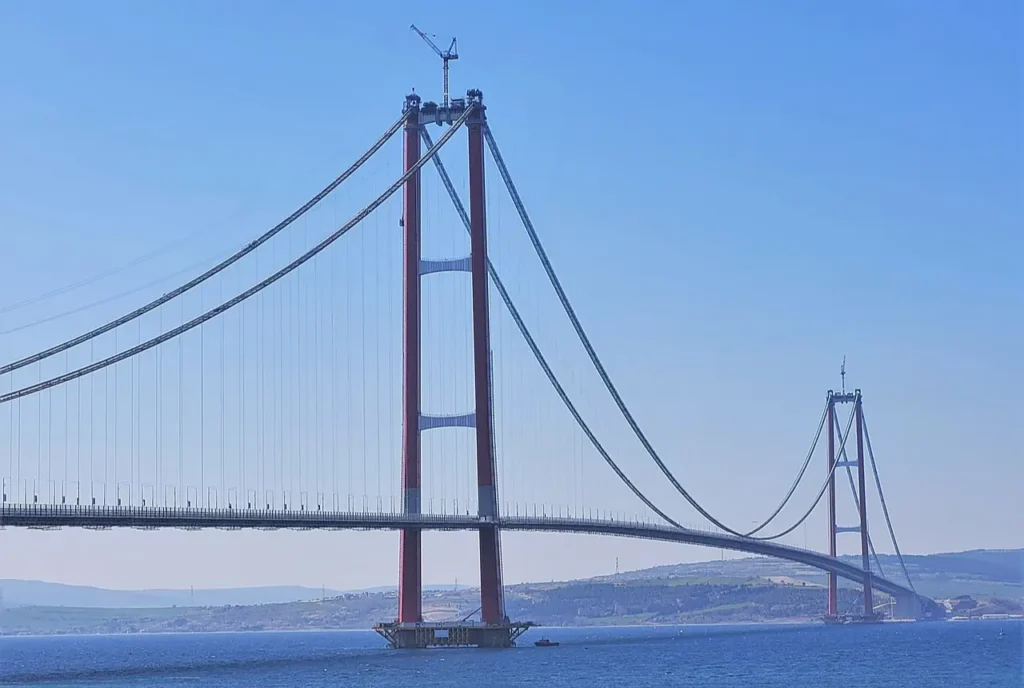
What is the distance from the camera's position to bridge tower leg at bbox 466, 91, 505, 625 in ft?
239

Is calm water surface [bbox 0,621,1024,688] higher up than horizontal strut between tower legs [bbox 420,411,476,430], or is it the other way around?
horizontal strut between tower legs [bbox 420,411,476,430]

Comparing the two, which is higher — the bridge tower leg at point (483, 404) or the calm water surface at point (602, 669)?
the bridge tower leg at point (483, 404)

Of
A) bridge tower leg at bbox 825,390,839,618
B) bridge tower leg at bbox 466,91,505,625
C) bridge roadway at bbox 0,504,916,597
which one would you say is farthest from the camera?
bridge tower leg at bbox 825,390,839,618

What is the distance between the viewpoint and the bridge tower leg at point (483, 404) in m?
72.8

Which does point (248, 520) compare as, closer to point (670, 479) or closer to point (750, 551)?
point (670, 479)

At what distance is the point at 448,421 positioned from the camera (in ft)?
240

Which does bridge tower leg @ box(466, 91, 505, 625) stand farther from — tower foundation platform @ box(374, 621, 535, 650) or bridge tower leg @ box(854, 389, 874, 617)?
bridge tower leg @ box(854, 389, 874, 617)

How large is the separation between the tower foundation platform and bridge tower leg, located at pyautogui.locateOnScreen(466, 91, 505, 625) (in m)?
0.59

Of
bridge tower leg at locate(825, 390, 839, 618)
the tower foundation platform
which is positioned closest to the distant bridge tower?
bridge tower leg at locate(825, 390, 839, 618)

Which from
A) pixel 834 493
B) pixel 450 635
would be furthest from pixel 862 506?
pixel 450 635

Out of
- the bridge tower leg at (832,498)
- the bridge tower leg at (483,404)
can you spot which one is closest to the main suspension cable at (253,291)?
the bridge tower leg at (483,404)

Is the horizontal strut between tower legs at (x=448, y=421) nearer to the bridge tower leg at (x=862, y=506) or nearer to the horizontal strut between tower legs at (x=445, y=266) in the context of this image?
the horizontal strut between tower legs at (x=445, y=266)

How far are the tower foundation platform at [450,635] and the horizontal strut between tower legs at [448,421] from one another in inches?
314

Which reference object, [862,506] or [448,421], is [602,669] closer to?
[448,421]
